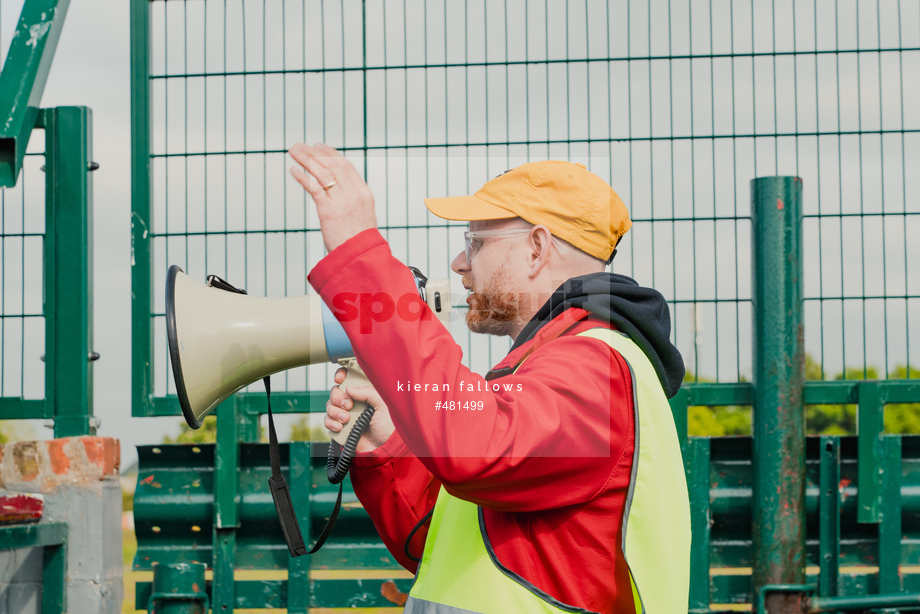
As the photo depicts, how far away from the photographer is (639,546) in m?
1.35

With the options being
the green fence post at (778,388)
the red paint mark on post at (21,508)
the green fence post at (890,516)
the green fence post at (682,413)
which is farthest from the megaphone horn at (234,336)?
the green fence post at (890,516)

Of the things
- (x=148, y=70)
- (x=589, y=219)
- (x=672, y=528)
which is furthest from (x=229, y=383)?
(x=148, y=70)

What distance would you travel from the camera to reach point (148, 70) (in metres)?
3.67

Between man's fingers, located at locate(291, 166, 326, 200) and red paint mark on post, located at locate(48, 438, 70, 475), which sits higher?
man's fingers, located at locate(291, 166, 326, 200)

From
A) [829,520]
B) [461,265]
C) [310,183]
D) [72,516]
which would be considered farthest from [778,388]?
[72,516]

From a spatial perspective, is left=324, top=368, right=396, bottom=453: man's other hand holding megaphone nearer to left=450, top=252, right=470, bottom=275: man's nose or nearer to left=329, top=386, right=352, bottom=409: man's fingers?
left=329, top=386, right=352, bottom=409: man's fingers

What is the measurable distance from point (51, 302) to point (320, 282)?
284cm

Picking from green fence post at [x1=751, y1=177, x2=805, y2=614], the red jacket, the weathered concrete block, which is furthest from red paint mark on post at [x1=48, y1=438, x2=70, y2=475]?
green fence post at [x1=751, y1=177, x2=805, y2=614]

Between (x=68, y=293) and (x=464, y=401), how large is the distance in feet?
9.80

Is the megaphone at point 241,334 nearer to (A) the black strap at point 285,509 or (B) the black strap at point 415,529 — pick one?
(A) the black strap at point 285,509

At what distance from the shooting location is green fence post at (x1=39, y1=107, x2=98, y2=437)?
3527 mm

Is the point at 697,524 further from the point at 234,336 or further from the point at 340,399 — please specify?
the point at 234,336

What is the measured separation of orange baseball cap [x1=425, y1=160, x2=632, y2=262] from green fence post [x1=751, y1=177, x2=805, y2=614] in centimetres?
184

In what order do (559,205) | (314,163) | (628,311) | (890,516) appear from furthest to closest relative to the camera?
1. (890,516)
2. (559,205)
3. (628,311)
4. (314,163)
